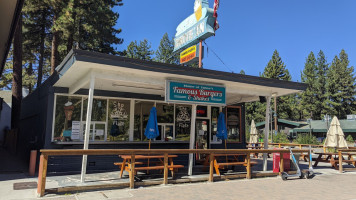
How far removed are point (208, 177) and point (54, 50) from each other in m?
16.9

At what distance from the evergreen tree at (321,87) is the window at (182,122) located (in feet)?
177

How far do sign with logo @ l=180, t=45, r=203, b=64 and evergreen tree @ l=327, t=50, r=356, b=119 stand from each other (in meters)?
49.5

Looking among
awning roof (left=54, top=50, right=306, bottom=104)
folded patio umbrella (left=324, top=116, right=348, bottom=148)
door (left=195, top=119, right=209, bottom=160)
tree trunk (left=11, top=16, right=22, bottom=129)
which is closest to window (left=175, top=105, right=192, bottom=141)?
door (left=195, top=119, right=209, bottom=160)

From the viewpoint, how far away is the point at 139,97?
11.9m

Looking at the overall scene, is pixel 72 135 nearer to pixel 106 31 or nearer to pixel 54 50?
pixel 54 50

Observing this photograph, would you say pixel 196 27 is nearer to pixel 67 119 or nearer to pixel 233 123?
pixel 233 123

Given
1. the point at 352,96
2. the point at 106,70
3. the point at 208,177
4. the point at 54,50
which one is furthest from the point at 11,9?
the point at 352,96

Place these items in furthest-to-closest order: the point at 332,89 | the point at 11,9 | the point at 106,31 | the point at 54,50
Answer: the point at 332,89, the point at 106,31, the point at 54,50, the point at 11,9

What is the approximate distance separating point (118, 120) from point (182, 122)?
302 cm

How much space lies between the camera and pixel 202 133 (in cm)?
1325

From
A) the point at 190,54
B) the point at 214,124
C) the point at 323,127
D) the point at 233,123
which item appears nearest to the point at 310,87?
the point at 323,127

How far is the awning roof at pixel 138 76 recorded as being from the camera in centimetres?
788

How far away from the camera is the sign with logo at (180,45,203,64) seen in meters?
17.7

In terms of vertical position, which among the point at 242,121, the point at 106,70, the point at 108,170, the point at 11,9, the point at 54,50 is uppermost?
the point at 54,50
